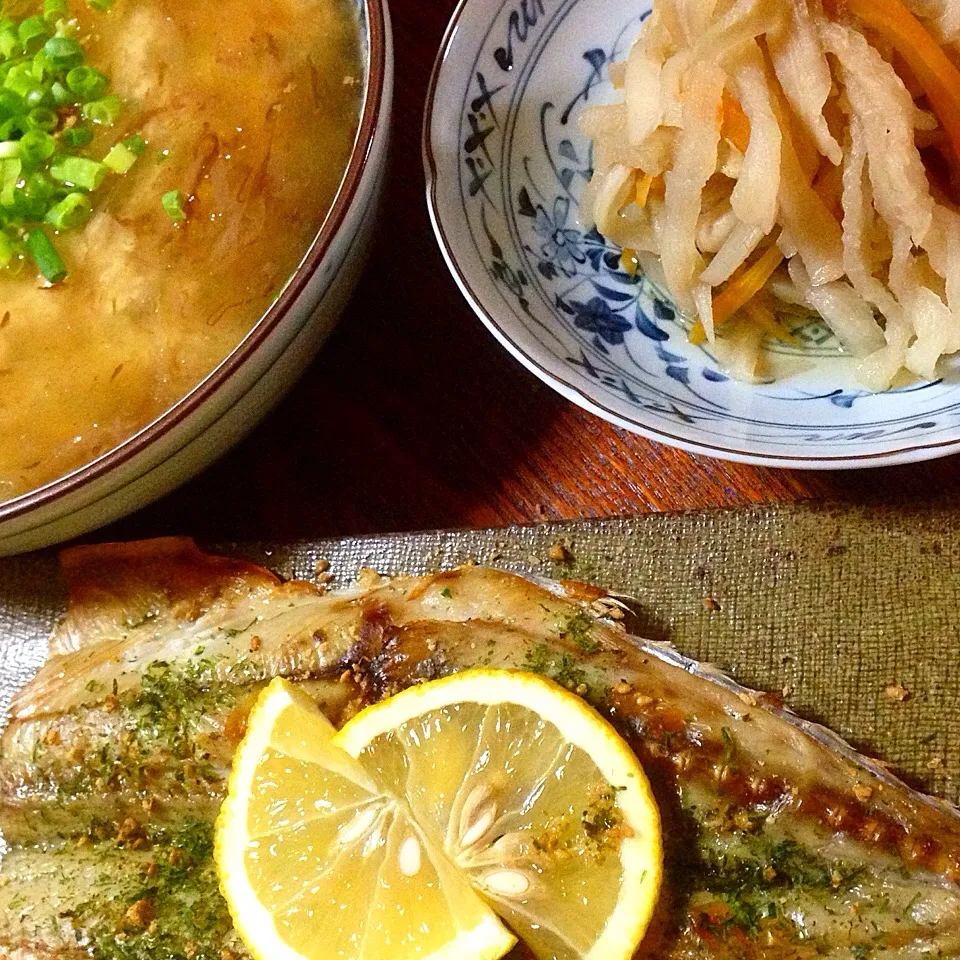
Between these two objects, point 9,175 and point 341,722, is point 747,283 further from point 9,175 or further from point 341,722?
point 9,175

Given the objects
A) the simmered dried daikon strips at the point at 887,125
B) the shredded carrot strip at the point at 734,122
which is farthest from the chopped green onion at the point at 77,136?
the simmered dried daikon strips at the point at 887,125

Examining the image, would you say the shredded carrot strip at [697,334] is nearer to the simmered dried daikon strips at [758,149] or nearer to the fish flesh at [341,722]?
the simmered dried daikon strips at [758,149]

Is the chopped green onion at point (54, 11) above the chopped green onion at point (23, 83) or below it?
above

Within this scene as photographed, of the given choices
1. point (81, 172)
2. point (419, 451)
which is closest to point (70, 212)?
point (81, 172)

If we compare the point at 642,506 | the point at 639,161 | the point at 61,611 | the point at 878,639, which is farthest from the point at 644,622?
the point at 61,611

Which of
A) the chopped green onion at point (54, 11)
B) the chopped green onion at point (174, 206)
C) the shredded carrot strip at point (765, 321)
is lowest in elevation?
the shredded carrot strip at point (765, 321)

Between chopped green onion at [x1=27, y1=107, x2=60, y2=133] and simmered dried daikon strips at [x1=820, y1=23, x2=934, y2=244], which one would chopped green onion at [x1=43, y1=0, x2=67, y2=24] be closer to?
chopped green onion at [x1=27, y1=107, x2=60, y2=133]

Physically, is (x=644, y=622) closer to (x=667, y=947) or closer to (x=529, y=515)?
(x=529, y=515)
